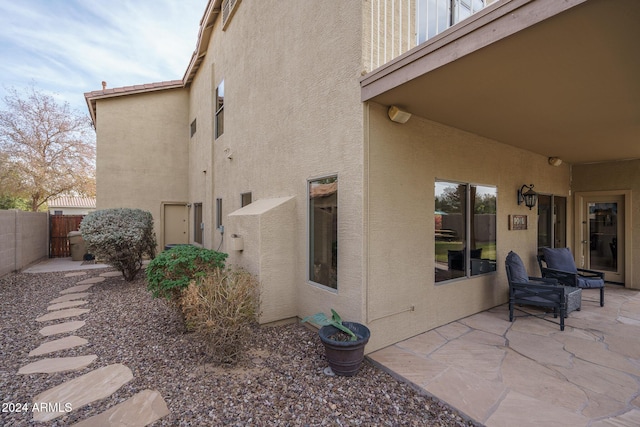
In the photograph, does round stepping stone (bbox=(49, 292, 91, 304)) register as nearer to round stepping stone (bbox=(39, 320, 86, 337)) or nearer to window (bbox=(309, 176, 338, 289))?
round stepping stone (bbox=(39, 320, 86, 337))

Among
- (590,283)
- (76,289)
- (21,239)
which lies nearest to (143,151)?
(21,239)

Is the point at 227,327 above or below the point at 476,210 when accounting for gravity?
below

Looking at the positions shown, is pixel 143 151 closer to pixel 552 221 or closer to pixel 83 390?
pixel 83 390

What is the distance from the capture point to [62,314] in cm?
504

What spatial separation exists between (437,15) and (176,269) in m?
4.87

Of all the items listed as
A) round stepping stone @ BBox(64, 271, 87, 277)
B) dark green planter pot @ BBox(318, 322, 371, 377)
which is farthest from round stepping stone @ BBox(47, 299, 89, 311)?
dark green planter pot @ BBox(318, 322, 371, 377)

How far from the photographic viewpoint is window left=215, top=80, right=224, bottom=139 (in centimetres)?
833

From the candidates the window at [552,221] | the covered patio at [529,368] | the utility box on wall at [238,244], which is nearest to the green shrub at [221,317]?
the utility box on wall at [238,244]

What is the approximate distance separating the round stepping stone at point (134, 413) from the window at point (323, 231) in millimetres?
2217

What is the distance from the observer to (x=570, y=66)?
8.54ft

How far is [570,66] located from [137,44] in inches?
656

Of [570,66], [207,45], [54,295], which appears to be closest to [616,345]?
[570,66]

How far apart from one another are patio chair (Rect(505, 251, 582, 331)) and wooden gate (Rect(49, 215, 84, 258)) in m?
14.2

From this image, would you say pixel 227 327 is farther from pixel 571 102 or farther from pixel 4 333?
pixel 571 102
